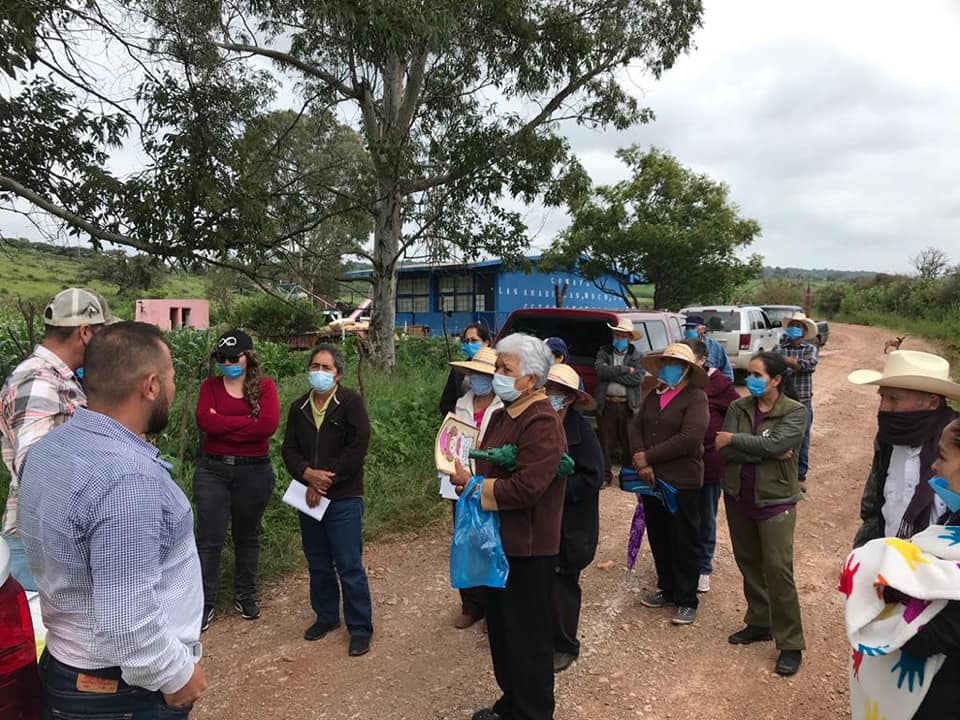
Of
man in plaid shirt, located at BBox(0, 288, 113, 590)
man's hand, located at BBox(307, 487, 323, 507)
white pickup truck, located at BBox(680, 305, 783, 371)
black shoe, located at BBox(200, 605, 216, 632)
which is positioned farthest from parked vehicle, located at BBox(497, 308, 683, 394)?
white pickup truck, located at BBox(680, 305, 783, 371)

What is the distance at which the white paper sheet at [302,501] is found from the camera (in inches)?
152

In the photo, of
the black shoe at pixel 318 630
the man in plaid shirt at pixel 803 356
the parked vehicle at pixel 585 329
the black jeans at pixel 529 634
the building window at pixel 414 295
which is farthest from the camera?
the building window at pixel 414 295

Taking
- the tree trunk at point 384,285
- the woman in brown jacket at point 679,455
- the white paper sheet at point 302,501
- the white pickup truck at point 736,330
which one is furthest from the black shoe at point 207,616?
the white pickup truck at point 736,330

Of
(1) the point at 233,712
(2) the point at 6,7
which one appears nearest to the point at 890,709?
(1) the point at 233,712

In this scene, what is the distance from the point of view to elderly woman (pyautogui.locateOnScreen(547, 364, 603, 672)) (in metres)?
3.50

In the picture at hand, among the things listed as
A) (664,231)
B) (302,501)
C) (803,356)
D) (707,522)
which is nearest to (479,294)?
(664,231)

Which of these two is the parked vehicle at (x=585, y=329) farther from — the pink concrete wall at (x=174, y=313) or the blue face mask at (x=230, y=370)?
the pink concrete wall at (x=174, y=313)

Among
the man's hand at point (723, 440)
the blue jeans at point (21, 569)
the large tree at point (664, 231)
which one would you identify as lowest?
the blue jeans at point (21, 569)

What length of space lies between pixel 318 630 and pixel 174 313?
1271 cm

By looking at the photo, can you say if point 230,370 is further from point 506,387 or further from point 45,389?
point 506,387

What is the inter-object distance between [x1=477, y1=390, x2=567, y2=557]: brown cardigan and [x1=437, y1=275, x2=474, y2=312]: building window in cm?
2040

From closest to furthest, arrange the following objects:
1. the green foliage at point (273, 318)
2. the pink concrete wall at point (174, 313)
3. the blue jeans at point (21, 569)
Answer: the blue jeans at point (21, 569) → the pink concrete wall at point (174, 313) → the green foliage at point (273, 318)

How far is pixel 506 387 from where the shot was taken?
9.56 feet

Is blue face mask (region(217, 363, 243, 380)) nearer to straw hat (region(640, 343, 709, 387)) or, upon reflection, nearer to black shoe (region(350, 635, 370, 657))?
black shoe (region(350, 635, 370, 657))
